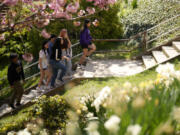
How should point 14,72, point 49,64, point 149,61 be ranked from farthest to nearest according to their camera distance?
1. point 149,61
2. point 49,64
3. point 14,72

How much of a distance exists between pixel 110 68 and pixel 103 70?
435 millimetres

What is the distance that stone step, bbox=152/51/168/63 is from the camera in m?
8.31

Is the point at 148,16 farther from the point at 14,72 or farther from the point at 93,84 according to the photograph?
the point at 14,72

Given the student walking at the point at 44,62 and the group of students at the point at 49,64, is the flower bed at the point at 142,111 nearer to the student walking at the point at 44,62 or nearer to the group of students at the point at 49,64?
the group of students at the point at 49,64

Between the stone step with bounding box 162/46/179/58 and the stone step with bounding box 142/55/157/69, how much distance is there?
1.72 ft

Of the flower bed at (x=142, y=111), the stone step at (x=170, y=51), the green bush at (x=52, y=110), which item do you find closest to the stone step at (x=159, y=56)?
the stone step at (x=170, y=51)

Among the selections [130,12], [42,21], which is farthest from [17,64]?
[130,12]

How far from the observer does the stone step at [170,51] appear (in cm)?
828

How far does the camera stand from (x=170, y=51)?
8.68 metres

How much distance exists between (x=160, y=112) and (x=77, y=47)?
776 centimetres

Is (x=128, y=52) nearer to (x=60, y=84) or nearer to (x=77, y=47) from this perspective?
(x=77, y=47)

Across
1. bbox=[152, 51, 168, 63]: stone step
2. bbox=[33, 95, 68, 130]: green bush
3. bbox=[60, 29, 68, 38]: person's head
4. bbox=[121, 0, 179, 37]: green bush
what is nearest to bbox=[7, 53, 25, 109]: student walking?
bbox=[33, 95, 68, 130]: green bush

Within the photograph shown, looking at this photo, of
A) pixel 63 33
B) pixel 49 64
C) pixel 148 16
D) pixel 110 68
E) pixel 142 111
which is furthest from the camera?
pixel 148 16

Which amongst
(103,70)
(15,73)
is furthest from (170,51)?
(15,73)
